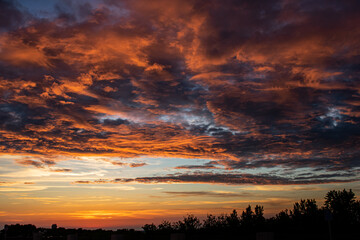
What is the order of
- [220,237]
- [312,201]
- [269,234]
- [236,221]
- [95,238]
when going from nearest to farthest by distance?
[269,234] → [220,237] → [95,238] → [236,221] → [312,201]

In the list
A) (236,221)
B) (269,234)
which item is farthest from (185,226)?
(269,234)

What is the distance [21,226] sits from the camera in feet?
177

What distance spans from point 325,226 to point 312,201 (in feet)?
202

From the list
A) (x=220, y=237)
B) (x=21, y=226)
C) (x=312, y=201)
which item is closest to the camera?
(x=220, y=237)

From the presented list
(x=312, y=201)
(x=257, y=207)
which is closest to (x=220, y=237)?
(x=257, y=207)

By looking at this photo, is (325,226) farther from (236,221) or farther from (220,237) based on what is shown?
(220,237)

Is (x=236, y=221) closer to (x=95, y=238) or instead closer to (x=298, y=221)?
(x=298, y=221)

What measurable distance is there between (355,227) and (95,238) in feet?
72.6

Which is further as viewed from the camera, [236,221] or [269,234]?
[236,221]

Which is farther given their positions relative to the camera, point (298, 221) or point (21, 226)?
point (21, 226)

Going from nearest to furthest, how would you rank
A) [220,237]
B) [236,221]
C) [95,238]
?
[220,237] → [95,238] → [236,221]

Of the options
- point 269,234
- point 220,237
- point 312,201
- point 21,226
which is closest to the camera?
point 269,234

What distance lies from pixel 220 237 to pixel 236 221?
13.4 metres

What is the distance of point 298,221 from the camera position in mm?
36125
